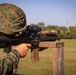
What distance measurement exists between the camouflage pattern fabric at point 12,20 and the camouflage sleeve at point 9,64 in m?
0.26

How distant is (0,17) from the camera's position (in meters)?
3.09

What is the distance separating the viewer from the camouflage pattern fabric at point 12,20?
3039mm

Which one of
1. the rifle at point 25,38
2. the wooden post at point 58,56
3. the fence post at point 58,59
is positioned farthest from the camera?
the fence post at point 58,59

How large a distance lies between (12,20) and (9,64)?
0.44m

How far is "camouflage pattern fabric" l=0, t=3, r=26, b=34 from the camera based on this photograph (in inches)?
120

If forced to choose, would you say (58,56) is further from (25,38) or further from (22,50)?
(22,50)

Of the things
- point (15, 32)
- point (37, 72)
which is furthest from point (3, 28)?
point (37, 72)

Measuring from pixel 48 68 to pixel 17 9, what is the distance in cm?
677

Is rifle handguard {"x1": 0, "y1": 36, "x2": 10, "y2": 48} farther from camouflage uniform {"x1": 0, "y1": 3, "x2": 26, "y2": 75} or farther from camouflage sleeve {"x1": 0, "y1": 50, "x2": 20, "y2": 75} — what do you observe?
camouflage sleeve {"x1": 0, "y1": 50, "x2": 20, "y2": 75}

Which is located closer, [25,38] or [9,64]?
[9,64]

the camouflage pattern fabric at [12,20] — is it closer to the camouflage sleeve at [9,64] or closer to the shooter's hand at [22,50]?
the shooter's hand at [22,50]

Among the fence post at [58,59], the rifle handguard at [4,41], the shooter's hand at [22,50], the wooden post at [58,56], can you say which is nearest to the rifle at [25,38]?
the rifle handguard at [4,41]

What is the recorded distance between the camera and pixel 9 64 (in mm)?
2852

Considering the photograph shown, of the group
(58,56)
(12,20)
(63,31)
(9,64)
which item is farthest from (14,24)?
(63,31)
